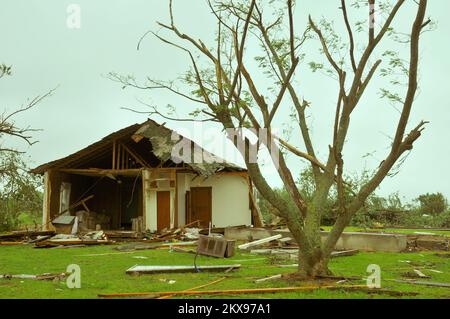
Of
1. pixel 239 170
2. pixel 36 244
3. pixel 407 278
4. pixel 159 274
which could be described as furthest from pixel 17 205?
pixel 407 278

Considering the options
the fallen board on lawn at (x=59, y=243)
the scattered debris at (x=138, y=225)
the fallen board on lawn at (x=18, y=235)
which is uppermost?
the scattered debris at (x=138, y=225)

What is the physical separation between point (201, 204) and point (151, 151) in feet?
13.3

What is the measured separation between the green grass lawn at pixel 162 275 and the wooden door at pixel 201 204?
830 cm

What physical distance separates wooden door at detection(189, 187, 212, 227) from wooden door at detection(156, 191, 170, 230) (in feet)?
6.74

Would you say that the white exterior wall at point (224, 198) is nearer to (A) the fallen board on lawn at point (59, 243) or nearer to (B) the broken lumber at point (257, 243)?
(A) the fallen board on lawn at point (59, 243)

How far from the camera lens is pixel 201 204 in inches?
971

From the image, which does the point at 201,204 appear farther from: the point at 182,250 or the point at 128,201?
the point at 182,250

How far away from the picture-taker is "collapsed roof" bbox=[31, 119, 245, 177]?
72.1 ft

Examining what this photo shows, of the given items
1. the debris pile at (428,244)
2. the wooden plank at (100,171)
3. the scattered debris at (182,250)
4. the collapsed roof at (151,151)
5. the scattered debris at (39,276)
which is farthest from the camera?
the wooden plank at (100,171)

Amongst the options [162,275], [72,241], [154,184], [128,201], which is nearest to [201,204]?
[154,184]

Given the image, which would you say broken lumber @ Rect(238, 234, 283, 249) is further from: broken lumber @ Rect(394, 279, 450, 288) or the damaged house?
broken lumber @ Rect(394, 279, 450, 288)

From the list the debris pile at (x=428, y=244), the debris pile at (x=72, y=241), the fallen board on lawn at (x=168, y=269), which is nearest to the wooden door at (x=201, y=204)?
Answer: the debris pile at (x=72, y=241)

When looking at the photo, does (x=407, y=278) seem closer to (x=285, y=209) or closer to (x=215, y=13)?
(x=285, y=209)

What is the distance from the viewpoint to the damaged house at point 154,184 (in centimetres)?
2245
